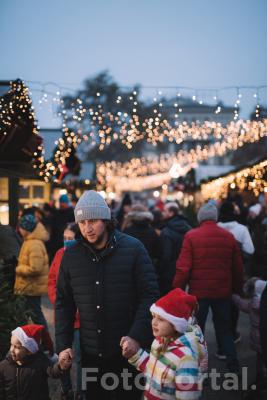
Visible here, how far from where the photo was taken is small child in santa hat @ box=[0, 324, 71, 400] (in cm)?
395

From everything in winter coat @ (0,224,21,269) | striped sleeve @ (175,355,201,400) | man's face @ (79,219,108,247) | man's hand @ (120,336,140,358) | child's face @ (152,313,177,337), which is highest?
man's face @ (79,219,108,247)

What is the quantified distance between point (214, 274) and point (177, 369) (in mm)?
3018

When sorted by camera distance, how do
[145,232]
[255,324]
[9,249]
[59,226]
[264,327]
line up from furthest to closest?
1. [59,226]
2. [9,249]
3. [145,232]
4. [255,324]
5. [264,327]

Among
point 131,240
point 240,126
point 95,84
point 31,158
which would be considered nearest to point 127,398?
point 131,240

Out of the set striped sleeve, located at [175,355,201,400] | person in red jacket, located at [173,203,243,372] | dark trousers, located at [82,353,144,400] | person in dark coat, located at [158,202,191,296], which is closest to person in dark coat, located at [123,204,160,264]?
person in dark coat, located at [158,202,191,296]

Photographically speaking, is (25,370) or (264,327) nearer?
(25,370)

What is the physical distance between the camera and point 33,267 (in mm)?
7238

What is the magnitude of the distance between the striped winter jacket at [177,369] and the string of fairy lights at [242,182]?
38.2 ft

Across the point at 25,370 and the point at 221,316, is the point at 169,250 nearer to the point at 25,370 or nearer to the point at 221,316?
the point at 221,316

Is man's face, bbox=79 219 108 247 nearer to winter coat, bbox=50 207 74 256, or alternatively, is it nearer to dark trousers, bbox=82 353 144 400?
dark trousers, bbox=82 353 144 400

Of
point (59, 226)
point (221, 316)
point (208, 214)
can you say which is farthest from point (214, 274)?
point (59, 226)

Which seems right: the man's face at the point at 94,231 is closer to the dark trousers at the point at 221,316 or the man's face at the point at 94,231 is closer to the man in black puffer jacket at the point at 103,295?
the man in black puffer jacket at the point at 103,295

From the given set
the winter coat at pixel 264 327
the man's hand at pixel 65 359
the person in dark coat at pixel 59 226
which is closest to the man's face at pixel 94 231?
the man's hand at pixel 65 359

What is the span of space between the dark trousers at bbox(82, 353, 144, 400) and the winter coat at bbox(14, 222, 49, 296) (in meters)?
3.31
